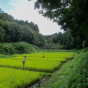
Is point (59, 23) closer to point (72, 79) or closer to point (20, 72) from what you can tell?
point (20, 72)

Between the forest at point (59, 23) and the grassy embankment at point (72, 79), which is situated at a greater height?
the forest at point (59, 23)

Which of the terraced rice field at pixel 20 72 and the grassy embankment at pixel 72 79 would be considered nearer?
the grassy embankment at pixel 72 79

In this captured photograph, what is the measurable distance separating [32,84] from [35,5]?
3.70 m

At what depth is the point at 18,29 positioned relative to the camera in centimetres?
2745

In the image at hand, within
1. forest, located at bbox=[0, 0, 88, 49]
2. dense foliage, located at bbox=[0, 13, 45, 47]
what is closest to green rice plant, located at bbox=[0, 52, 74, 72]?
forest, located at bbox=[0, 0, 88, 49]

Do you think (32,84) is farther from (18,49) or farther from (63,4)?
(18,49)

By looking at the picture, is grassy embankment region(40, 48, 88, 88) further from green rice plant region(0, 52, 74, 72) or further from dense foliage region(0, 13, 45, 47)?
Result: dense foliage region(0, 13, 45, 47)

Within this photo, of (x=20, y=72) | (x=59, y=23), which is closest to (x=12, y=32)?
(x=59, y=23)

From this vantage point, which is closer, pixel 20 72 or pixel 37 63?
pixel 20 72

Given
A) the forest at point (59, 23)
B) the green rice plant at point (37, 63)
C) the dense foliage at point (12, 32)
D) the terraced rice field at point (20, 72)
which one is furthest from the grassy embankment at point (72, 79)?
the dense foliage at point (12, 32)

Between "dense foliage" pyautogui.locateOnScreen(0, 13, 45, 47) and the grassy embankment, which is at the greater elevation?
"dense foliage" pyautogui.locateOnScreen(0, 13, 45, 47)

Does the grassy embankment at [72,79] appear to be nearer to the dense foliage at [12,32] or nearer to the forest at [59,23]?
the forest at [59,23]


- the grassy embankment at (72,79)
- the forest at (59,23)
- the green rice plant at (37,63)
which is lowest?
the green rice plant at (37,63)

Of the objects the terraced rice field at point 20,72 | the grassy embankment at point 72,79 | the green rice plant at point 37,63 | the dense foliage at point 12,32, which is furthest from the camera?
the dense foliage at point 12,32
